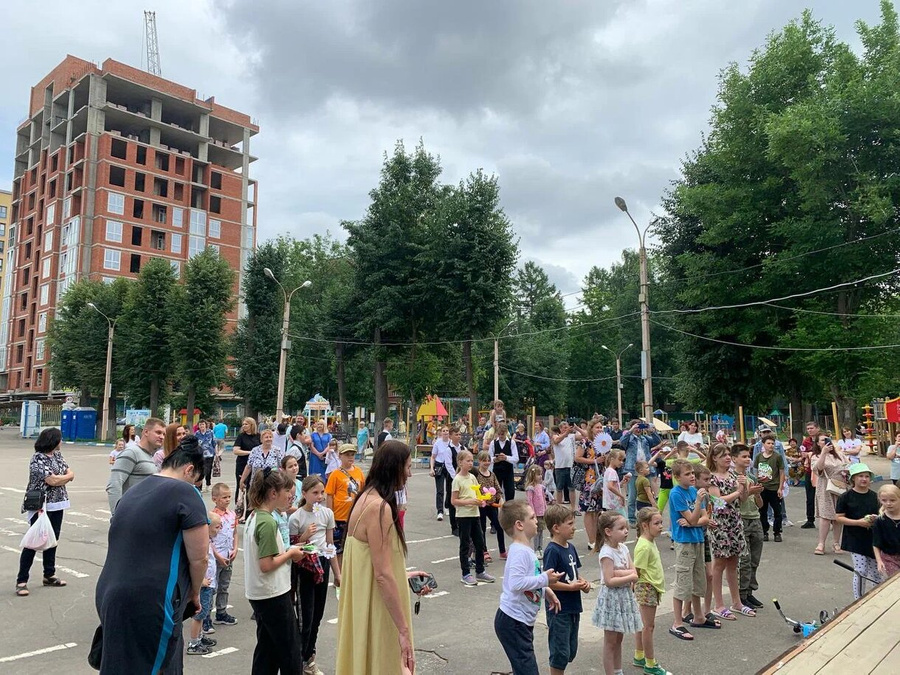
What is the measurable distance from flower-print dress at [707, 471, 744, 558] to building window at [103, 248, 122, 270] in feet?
224

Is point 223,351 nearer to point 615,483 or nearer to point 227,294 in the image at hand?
point 227,294

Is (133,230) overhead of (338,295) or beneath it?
overhead

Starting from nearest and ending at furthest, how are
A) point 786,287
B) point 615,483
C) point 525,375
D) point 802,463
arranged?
point 615,483 < point 802,463 < point 786,287 < point 525,375

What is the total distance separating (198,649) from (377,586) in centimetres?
321

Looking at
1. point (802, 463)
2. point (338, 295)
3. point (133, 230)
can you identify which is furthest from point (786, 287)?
point (133, 230)

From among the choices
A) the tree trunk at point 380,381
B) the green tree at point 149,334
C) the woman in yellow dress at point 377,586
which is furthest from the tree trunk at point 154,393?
the woman in yellow dress at point 377,586

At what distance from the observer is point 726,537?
659 cm

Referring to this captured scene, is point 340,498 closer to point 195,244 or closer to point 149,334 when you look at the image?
point 149,334

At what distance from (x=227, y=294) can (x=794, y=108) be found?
116 feet

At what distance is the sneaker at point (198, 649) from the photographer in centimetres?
558

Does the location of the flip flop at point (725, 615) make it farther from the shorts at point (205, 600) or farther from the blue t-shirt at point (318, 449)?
the blue t-shirt at point (318, 449)

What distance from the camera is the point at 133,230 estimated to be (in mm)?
66312

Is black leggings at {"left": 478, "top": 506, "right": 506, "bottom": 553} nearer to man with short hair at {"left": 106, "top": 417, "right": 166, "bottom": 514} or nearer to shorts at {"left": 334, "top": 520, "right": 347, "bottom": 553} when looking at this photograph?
shorts at {"left": 334, "top": 520, "right": 347, "bottom": 553}

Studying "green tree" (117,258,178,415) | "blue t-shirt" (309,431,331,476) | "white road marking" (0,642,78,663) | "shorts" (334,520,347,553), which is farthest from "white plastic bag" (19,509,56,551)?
"green tree" (117,258,178,415)
